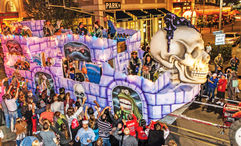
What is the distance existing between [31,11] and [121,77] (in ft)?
52.5

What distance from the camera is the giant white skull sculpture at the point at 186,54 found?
5793 mm

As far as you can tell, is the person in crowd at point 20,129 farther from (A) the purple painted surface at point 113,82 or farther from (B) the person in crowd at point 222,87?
(B) the person in crowd at point 222,87

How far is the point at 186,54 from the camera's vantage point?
579 centimetres

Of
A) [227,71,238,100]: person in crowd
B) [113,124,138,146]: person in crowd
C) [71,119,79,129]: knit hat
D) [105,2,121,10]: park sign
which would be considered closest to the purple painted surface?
[113,124,138,146]: person in crowd

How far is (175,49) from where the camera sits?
5.98 m

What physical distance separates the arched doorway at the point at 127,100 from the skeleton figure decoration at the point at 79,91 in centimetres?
142

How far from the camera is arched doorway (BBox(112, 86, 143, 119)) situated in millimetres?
6426

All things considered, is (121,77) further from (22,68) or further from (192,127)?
(22,68)

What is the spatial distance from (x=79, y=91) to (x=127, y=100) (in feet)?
6.93

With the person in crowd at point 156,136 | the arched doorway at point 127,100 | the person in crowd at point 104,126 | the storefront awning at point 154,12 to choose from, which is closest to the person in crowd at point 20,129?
the person in crowd at point 104,126

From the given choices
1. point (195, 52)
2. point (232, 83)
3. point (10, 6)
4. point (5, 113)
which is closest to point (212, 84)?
point (232, 83)

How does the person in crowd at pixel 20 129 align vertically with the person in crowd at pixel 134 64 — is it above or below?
below

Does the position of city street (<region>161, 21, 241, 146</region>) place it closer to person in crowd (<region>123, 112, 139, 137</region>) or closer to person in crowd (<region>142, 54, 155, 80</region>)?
person in crowd (<region>142, 54, 155, 80</region>)

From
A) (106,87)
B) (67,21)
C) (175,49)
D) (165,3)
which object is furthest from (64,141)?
(165,3)
